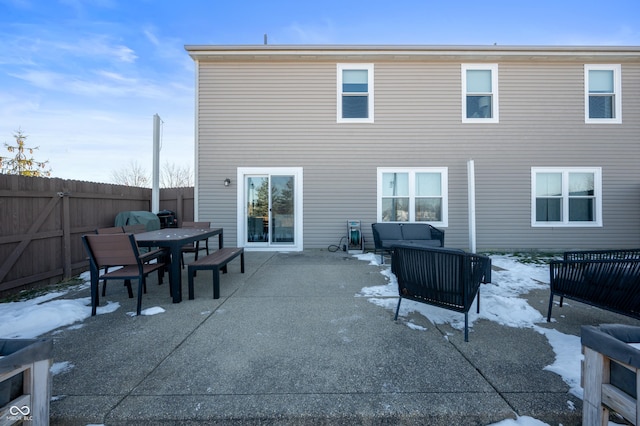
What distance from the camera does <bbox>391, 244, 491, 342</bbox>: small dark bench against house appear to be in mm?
2697

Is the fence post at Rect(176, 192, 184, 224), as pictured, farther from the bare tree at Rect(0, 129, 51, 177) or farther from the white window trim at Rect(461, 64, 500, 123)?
the bare tree at Rect(0, 129, 51, 177)

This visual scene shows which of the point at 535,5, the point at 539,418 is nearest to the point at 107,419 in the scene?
the point at 539,418

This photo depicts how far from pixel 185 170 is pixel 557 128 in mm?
22446

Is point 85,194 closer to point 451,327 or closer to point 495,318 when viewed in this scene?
point 451,327

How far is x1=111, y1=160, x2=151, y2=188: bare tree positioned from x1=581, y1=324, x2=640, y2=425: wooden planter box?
24.7 m

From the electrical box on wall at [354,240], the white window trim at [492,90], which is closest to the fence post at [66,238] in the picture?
the electrical box on wall at [354,240]

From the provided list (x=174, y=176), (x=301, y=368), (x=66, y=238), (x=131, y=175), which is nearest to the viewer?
(x=301, y=368)

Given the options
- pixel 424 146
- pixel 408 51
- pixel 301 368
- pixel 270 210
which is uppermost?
pixel 408 51

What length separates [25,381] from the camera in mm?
1449

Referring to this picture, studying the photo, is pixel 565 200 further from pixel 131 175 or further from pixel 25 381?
pixel 131 175

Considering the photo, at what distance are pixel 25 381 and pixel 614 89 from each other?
12.5 m

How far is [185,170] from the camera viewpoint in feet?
70.9

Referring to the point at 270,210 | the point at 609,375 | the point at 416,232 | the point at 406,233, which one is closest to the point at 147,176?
the point at 270,210

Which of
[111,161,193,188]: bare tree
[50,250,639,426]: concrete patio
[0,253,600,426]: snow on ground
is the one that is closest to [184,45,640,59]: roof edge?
[0,253,600,426]: snow on ground
